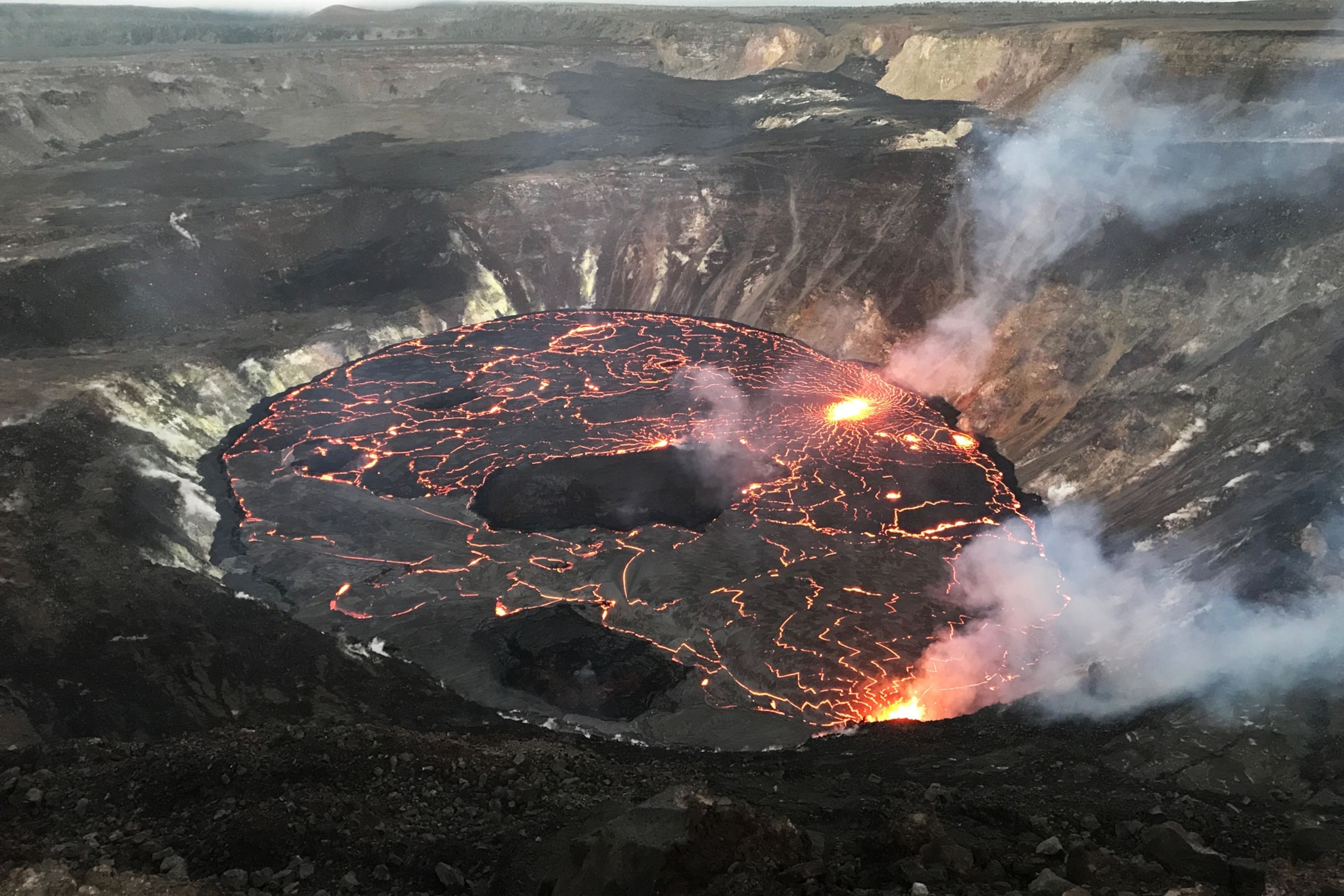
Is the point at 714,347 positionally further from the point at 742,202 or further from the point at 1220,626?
the point at 1220,626

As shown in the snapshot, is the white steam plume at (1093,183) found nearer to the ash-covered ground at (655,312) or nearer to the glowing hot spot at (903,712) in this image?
the ash-covered ground at (655,312)

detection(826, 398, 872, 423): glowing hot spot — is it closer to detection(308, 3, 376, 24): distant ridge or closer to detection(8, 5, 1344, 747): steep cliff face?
detection(8, 5, 1344, 747): steep cliff face

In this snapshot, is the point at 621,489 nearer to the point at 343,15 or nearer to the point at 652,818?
the point at 652,818

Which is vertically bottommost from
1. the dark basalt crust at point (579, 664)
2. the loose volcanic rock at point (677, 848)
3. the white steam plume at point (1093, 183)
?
the loose volcanic rock at point (677, 848)

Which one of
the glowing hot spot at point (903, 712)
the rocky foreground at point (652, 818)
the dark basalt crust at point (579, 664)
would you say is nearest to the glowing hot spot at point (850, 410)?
the glowing hot spot at point (903, 712)

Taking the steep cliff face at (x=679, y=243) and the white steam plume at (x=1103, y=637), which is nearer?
the white steam plume at (x=1103, y=637)

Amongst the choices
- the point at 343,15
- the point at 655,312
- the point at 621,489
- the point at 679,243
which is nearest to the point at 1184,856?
the point at 621,489

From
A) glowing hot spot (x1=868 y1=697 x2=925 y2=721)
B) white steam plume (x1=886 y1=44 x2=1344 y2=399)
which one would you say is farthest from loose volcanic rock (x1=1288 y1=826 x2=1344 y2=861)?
white steam plume (x1=886 y1=44 x2=1344 y2=399)
